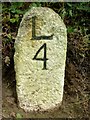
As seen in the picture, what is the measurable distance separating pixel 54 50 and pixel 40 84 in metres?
0.34

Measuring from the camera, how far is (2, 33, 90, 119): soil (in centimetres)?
333

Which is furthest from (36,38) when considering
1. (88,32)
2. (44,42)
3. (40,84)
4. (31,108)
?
(88,32)

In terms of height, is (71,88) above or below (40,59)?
below

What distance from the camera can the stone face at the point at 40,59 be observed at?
10.0 feet

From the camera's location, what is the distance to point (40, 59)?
3.14m

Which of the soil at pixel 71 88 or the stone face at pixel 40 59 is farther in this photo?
the soil at pixel 71 88

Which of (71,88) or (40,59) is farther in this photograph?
(71,88)

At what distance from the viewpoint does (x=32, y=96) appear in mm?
3277

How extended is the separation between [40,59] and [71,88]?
57 cm

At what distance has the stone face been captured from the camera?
120 inches

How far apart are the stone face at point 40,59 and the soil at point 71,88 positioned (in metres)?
0.08

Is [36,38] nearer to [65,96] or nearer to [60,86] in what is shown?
[60,86]

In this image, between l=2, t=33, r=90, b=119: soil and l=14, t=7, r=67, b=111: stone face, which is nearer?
l=14, t=7, r=67, b=111: stone face

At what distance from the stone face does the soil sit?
8 cm
